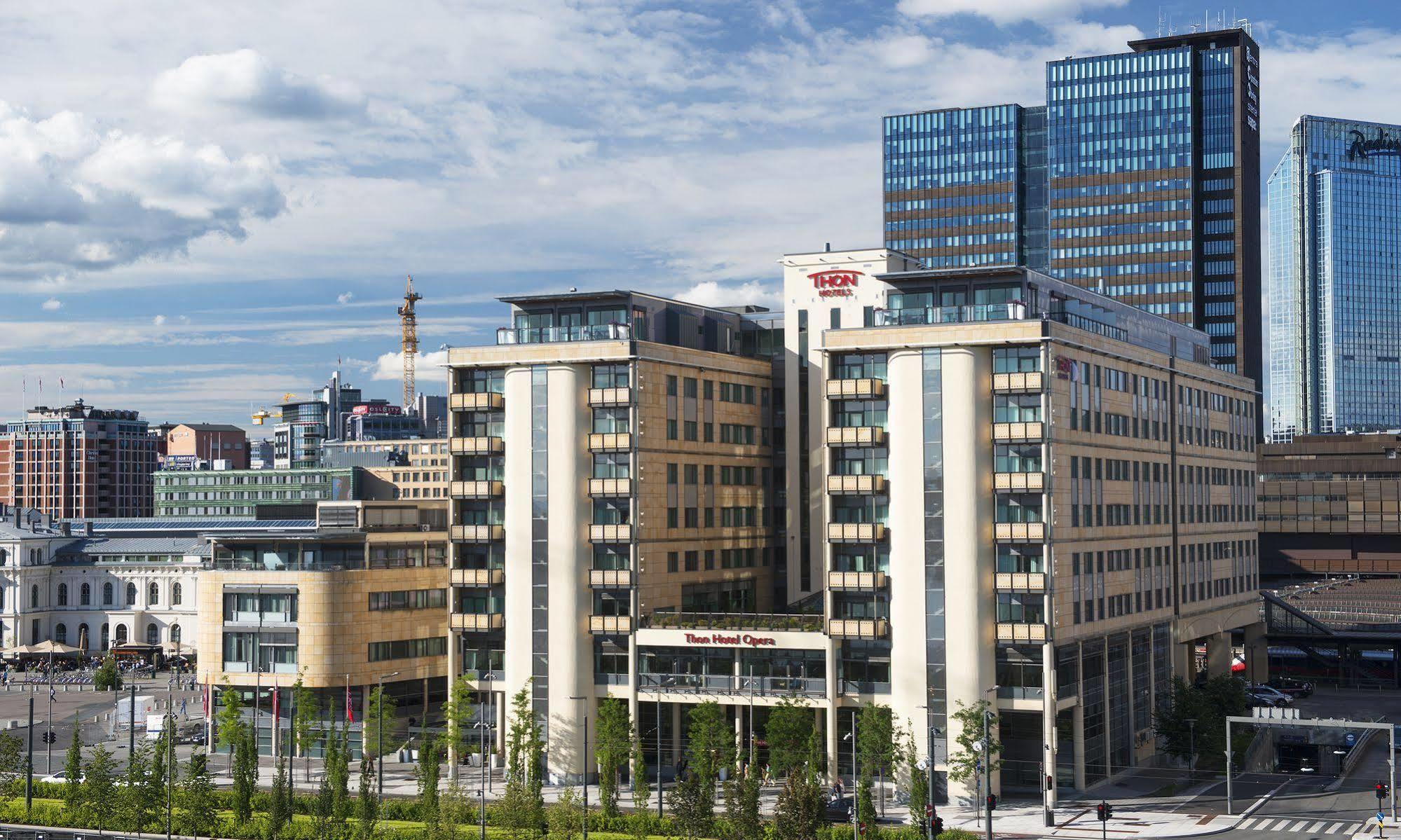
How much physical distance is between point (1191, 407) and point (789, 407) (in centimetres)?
3517

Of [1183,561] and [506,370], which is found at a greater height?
[506,370]

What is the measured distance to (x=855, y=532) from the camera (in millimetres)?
114250

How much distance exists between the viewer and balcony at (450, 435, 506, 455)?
124188 mm

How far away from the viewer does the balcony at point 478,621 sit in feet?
407

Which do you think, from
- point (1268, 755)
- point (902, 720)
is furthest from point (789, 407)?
point (1268, 755)

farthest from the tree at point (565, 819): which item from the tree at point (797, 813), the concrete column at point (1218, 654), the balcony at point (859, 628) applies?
the concrete column at point (1218, 654)

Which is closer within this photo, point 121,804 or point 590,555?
point 121,804

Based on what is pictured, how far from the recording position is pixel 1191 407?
144 m

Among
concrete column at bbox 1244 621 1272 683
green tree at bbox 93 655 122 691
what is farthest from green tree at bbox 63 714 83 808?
concrete column at bbox 1244 621 1272 683

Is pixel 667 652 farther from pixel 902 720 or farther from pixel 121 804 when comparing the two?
pixel 121 804

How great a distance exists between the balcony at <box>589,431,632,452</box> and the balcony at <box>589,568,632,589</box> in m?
8.47

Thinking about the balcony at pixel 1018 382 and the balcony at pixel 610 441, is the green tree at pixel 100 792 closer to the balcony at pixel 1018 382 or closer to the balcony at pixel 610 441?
the balcony at pixel 610 441

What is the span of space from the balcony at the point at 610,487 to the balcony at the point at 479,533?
785 cm

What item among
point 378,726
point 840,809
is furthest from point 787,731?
point 378,726
